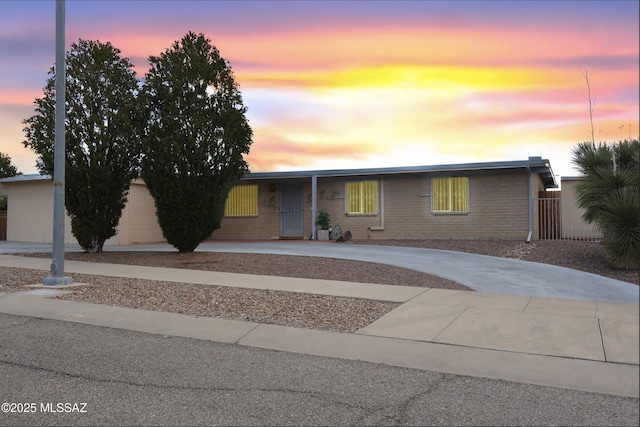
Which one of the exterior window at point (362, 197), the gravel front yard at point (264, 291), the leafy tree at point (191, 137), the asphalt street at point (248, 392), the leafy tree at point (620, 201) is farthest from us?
the exterior window at point (362, 197)

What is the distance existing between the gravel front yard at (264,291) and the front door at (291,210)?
23.5 feet

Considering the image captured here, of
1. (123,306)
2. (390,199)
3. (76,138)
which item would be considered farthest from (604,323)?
(390,199)

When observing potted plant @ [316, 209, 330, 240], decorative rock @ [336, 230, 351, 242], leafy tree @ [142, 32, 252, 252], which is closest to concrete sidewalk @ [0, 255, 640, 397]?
leafy tree @ [142, 32, 252, 252]

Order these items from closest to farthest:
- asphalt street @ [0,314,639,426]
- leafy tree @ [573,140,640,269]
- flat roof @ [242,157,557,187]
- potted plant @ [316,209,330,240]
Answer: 1. leafy tree @ [573,140,640,269]
2. asphalt street @ [0,314,639,426]
3. flat roof @ [242,157,557,187]
4. potted plant @ [316,209,330,240]

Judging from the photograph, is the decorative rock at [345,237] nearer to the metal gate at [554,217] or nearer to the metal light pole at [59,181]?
the metal gate at [554,217]

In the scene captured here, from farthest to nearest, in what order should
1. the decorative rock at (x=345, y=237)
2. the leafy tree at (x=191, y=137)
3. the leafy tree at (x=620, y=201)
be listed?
the decorative rock at (x=345, y=237), the leafy tree at (x=191, y=137), the leafy tree at (x=620, y=201)

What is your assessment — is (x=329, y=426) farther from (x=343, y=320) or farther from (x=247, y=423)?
(x=343, y=320)

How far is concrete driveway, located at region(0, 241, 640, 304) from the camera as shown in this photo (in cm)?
195

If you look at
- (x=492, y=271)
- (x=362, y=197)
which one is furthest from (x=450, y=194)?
(x=492, y=271)

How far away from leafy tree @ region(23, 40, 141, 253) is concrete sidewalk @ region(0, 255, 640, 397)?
3.62m

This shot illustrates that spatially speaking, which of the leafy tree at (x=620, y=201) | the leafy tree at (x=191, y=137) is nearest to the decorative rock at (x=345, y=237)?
the leafy tree at (x=191, y=137)

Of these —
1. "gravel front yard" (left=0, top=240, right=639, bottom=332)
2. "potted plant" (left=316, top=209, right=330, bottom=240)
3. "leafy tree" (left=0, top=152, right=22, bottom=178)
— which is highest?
"leafy tree" (left=0, top=152, right=22, bottom=178)

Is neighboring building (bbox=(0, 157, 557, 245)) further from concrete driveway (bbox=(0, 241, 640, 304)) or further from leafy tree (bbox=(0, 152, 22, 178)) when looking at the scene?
leafy tree (bbox=(0, 152, 22, 178))

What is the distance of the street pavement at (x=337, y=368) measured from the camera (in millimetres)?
2281
